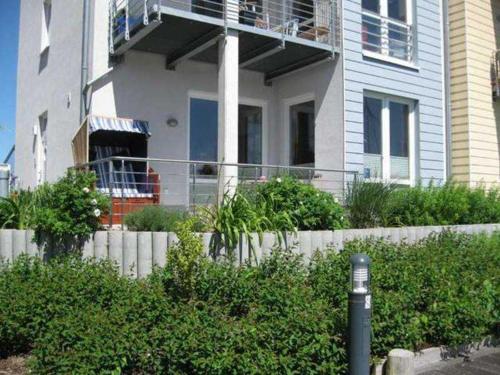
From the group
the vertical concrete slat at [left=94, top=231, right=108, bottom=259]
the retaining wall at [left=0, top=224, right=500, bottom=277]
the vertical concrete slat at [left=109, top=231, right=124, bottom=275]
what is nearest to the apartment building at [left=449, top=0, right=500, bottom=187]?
the retaining wall at [left=0, top=224, right=500, bottom=277]

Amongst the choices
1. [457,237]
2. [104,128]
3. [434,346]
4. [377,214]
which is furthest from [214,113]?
[434,346]

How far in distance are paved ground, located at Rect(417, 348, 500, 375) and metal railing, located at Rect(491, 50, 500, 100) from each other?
10110 mm

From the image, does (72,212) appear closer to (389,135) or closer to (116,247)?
(116,247)

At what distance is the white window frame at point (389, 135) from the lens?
1233cm

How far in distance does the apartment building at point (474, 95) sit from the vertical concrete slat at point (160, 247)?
9.60 meters

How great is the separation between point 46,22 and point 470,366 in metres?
13.4

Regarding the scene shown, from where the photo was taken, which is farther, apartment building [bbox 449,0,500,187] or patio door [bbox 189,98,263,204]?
apartment building [bbox 449,0,500,187]

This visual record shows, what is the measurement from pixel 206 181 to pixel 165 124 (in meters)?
1.56

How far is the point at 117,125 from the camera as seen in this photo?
1016 cm

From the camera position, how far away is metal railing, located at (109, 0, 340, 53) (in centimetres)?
986

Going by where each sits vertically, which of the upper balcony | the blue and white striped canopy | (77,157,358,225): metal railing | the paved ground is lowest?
the paved ground

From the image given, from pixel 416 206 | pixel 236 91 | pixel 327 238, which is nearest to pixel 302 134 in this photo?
pixel 236 91

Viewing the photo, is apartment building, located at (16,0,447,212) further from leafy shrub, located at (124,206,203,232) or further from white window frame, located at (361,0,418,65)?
leafy shrub, located at (124,206,203,232)

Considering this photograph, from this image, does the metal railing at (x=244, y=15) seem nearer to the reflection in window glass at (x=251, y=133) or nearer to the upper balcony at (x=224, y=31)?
the upper balcony at (x=224, y=31)
